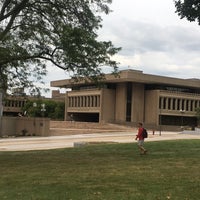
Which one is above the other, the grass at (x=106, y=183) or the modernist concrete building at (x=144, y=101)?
the modernist concrete building at (x=144, y=101)

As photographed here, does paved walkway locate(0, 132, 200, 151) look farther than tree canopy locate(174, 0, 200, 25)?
Yes

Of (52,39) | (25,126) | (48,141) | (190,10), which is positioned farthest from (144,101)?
(190,10)

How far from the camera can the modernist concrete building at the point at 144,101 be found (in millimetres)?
103312

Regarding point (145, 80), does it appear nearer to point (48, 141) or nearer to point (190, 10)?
point (48, 141)

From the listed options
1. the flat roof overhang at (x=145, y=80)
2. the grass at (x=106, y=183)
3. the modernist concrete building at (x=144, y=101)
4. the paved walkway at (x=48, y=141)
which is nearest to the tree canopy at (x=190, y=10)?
the grass at (x=106, y=183)

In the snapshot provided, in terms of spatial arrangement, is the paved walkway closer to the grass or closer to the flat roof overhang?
the grass

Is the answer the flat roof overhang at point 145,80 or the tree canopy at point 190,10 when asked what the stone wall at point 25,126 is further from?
the tree canopy at point 190,10

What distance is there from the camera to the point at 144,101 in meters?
107

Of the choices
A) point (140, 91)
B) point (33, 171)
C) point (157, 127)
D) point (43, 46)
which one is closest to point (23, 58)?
point (43, 46)

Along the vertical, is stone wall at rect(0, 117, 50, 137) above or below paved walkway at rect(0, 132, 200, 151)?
above

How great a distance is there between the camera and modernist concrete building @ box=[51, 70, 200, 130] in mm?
103312

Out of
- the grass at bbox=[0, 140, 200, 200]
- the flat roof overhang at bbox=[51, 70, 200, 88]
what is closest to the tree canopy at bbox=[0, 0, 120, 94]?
the grass at bbox=[0, 140, 200, 200]

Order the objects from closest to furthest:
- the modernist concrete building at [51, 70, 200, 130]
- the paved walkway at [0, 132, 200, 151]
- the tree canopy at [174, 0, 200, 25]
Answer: the tree canopy at [174, 0, 200, 25], the paved walkway at [0, 132, 200, 151], the modernist concrete building at [51, 70, 200, 130]

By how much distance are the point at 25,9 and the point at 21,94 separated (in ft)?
13.6
